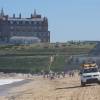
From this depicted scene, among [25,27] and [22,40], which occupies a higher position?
[25,27]

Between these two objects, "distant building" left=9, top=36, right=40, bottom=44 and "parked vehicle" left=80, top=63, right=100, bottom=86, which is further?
"distant building" left=9, top=36, right=40, bottom=44

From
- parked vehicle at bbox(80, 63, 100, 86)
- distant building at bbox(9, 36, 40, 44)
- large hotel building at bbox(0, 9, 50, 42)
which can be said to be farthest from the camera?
large hotel building at bbox(0, 9, 50, 42)

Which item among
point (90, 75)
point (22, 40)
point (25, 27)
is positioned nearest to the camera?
point (90, 75)

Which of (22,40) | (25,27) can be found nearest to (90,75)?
(22,40)

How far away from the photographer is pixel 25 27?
18300 centimetres

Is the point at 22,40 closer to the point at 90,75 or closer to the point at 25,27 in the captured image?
the point at 25,27

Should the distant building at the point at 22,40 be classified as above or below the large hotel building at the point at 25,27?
below

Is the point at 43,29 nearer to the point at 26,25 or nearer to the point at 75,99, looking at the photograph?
the point at 26,25

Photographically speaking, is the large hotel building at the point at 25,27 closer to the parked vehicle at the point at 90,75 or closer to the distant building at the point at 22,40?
the distant building at the point at 22,40

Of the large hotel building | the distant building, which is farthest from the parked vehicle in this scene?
the large hotel building

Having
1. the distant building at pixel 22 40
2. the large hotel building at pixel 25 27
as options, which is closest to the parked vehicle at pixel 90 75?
the distant building at pixel 22 40

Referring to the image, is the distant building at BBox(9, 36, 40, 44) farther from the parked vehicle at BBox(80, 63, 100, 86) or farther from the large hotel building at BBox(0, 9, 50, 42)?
the parked vehicle at BBox(80, 63, 100, 86)

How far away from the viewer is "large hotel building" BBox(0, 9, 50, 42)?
182 m

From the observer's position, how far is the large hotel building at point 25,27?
7147 inches
